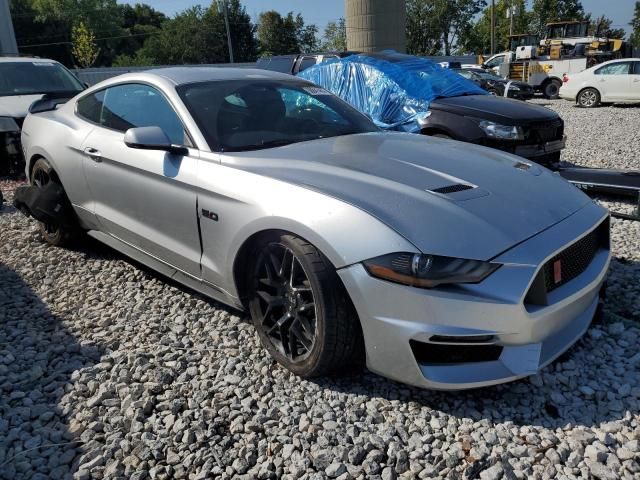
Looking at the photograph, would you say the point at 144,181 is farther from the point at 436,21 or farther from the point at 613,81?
the point at 436,21

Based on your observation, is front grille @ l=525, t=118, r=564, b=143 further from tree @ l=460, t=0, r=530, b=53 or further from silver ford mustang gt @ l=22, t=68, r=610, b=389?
tree @ l=460, t=0, r=530, b=53

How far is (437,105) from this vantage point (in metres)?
6.66

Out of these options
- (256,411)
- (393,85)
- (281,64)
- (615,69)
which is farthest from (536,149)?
(615,69)

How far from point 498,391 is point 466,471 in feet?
1.85

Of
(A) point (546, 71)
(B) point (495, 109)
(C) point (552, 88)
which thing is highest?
(B) point (495, 109)

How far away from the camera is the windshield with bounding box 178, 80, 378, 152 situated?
323cm

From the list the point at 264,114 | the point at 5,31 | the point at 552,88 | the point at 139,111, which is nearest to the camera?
the point at 264,114

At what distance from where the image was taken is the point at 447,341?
225 cm

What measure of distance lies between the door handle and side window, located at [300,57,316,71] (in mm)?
6003

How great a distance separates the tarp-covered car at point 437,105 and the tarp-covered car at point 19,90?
12.7 ft

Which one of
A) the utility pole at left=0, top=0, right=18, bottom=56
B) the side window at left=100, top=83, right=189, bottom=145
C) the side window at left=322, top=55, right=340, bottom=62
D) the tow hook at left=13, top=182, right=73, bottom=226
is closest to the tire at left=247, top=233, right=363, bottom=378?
the side window at left=100, top=83, right=189, bottom=145

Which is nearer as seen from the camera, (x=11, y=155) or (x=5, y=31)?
(x=11, y=155)

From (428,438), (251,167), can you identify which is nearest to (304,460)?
(428,438)

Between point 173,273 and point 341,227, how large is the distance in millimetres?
1483
